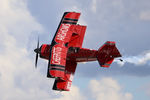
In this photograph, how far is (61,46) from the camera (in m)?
51.9

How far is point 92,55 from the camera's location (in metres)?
53.1

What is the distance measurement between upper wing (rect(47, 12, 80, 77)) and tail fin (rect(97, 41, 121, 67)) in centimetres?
471

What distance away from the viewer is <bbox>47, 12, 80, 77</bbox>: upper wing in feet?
164

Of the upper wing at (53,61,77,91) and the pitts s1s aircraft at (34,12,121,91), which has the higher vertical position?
the pitts s1s aircraft at (34,12,121,91)

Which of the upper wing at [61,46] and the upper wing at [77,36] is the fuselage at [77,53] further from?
the upper wing at [61,46]

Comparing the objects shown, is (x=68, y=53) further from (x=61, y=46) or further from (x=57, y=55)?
(x=57, y=55)

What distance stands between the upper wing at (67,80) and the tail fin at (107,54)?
15.3 feet

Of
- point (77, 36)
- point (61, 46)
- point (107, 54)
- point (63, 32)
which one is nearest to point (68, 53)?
point (61, 46)

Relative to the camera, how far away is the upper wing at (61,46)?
164 feet

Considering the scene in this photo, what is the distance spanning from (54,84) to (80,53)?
5.71 meters

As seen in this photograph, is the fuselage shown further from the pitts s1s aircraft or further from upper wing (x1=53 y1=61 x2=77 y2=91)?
upper wing (x1=53 y1=61 x2=77 y2=91)

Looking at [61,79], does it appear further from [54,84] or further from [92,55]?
[92,55]

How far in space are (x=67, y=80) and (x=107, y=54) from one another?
6.90 metres

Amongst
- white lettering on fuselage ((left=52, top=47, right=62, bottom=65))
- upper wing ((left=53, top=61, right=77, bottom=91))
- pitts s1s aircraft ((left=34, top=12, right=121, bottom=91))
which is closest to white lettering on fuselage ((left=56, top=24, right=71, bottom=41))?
pitts s1s aircraft ((left=34, top=12, right=121, bottom=91))
